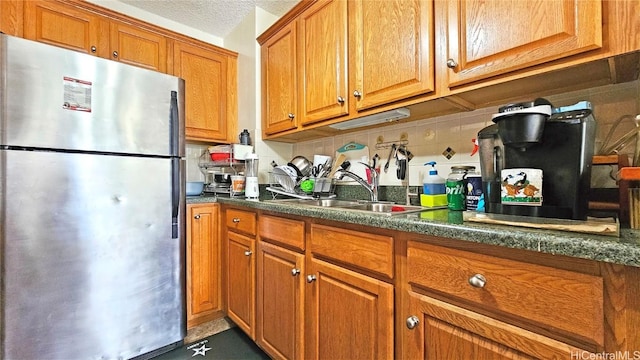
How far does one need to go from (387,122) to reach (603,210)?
1000mm

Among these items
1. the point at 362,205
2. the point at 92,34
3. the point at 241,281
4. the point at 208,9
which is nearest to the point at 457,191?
the point at 362,205

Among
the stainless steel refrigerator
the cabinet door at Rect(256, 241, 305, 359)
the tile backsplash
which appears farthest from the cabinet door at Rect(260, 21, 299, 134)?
the cabinet door at Rect(256, 241, 305, 359)

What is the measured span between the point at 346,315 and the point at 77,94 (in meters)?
1.59

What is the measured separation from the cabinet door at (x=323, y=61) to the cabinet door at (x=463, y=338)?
105cm

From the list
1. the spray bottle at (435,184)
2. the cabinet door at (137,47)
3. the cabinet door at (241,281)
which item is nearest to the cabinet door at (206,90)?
the cabinet door at (137,47)

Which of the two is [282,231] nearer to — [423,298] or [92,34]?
[423,298]

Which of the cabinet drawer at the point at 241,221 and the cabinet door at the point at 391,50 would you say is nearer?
the cabinet door at the point at 391,50

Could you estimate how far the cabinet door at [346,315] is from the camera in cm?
95

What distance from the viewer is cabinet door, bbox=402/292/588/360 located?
0.63 metres

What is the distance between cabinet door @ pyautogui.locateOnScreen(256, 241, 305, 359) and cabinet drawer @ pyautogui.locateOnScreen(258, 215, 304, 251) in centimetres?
4

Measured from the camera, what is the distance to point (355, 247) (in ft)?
3.42

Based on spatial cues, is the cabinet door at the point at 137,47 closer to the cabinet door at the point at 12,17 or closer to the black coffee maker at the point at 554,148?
the cabinet door at the point at 12,17

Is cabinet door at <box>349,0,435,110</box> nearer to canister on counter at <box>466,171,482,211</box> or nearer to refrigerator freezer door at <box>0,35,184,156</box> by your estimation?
canister on counter at <box>466,171,482,211</box>

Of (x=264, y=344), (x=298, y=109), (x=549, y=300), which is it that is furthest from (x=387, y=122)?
(x=264, y=344)
